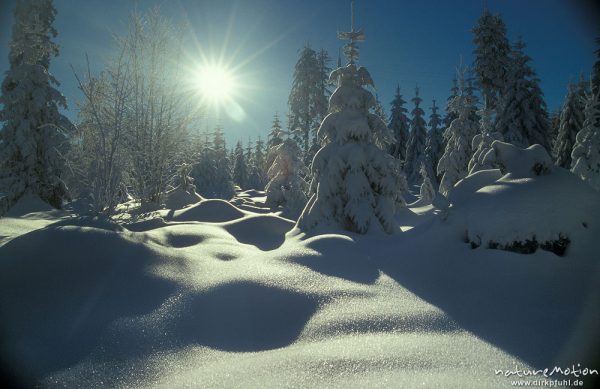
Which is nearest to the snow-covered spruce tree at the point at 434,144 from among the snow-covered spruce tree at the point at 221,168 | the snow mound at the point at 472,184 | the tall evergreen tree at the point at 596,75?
the tall evergreen tree at the point at 596,75

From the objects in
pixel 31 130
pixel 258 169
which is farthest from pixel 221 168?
pixel 31 130

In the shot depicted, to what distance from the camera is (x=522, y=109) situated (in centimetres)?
2409

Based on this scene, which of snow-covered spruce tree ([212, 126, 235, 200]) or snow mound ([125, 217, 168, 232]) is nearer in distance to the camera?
snow mound ([125, 217, 168, 232])

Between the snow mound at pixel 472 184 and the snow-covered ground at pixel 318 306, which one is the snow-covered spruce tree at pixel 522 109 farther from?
the snow-covered ground at pixel 318 306

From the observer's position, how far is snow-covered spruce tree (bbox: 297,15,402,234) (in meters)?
9.17

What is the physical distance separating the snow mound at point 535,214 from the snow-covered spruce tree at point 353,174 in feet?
12.7

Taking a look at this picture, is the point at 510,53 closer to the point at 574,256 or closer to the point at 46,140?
the point at 574,256

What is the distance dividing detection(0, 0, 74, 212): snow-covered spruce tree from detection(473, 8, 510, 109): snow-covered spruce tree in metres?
29.2

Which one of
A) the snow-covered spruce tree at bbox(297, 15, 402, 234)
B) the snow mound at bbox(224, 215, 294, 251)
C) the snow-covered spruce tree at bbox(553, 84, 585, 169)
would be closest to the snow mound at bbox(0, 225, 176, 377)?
the snow mound at bbox(224, 215, 294, 251)

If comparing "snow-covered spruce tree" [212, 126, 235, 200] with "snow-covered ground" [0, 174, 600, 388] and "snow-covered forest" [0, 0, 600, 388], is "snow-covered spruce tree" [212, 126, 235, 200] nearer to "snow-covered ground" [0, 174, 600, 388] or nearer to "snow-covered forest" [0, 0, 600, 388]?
"snow-covered forest" [0, 0, 600, 388]

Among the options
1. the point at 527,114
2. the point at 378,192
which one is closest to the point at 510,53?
the point at 527,114

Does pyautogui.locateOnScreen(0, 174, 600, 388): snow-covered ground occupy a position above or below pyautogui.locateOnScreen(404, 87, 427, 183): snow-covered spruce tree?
below

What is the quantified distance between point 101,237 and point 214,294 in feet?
7.05

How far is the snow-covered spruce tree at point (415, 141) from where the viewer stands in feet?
122
